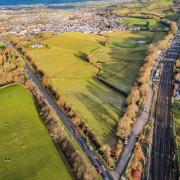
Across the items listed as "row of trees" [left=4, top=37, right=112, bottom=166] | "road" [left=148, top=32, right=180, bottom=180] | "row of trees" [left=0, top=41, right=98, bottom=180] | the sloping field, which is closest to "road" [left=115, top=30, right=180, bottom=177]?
"road" [left=148, top=32, right=180, bottom=180]

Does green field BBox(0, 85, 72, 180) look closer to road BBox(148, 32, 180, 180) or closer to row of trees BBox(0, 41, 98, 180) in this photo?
row of trees BBox(0, 41, 98, 180)

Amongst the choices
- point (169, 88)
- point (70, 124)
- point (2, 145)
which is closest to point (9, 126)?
point (2, 145)

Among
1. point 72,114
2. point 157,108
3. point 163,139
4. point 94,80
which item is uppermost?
point 72,114

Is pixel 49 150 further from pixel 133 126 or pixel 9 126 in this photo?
pixel 133 126

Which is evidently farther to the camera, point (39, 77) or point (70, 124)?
point (39, 77)

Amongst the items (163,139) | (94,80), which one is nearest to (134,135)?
(163,139)

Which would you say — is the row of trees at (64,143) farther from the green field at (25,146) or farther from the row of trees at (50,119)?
the green field at (25,146)

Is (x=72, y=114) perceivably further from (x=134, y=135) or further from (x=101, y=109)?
(x=134, y=135)
